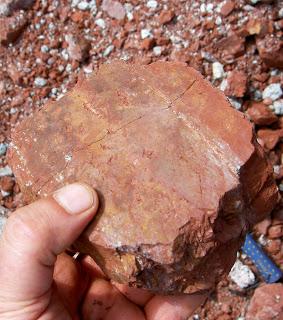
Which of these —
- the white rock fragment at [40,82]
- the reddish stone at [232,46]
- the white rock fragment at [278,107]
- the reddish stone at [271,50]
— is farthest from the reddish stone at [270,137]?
the white rock fragment at [40,82]

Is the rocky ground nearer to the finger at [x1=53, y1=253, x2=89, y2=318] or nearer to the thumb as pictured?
the finger at [x1=53, y1=253, x2=89, y2=318]

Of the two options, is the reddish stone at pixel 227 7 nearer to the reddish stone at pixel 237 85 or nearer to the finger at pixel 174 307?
the reddish stone at pixel 237 85

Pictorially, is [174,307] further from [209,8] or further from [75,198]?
[209,8]

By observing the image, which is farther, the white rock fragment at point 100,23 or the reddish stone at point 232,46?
the white rock fragment at point 100,23


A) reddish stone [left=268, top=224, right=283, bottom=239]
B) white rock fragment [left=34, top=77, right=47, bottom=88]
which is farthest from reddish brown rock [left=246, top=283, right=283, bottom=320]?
white rock fragment [left=34, top=77, right=47, bottom=88]

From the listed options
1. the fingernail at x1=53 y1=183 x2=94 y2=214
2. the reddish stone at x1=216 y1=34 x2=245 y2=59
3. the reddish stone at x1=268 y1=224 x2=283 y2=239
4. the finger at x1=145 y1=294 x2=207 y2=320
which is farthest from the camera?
the reddish stone at x1=216 y1=34 x2=245 y2=59

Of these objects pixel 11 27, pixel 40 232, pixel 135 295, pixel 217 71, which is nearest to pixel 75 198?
pixel 40 232

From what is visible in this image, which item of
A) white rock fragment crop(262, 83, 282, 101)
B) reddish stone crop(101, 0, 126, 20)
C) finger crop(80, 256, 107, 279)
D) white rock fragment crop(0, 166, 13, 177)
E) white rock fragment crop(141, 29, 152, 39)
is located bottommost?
finger crop(80, 256, 107, 279)
